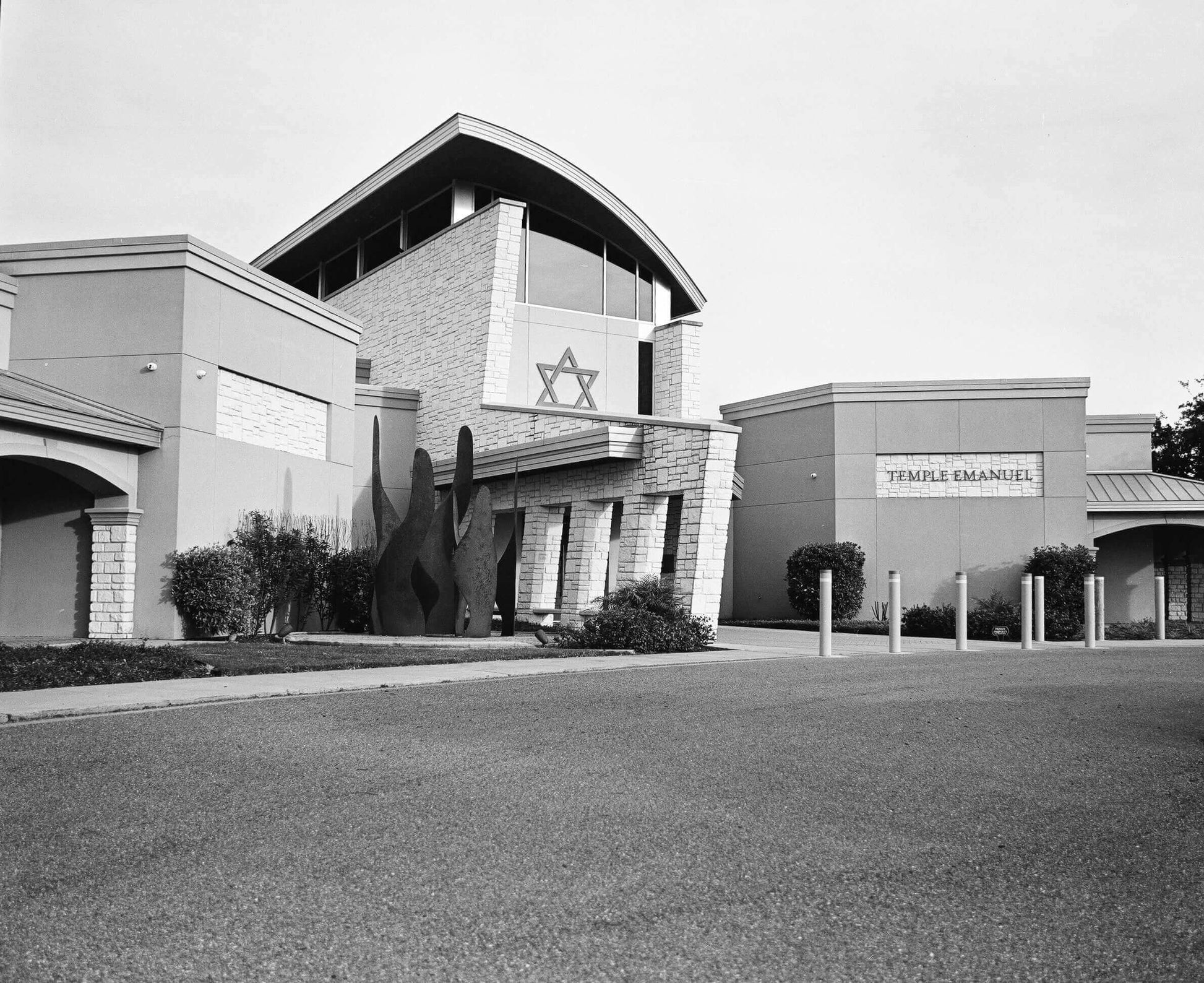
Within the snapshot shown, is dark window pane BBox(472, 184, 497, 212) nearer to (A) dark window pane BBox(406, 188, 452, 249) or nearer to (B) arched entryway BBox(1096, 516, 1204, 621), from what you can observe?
(A) dark window pane BBox(406, 188, 452, 249)

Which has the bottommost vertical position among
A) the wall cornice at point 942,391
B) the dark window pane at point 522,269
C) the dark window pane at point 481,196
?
the wall cornice at point 942,391

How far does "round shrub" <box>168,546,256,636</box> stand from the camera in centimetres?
1714

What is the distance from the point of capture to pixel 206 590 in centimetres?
1714

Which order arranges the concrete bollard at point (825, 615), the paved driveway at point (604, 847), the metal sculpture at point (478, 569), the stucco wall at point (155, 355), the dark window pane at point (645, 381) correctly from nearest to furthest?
the paved driveway at point (604, 847)
the concrete bollard at point (825, 615)
the stucco wall at point (155, 355)
the metal sculpture at point (478, 569)
the dark window pane at point (645, 381)

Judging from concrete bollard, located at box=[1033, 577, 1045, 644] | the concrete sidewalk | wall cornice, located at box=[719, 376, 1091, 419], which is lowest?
the concrete sidewalk

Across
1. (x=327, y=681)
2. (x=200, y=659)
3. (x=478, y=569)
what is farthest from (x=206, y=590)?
(x=327, y=681)

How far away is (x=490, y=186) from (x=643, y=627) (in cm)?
1643

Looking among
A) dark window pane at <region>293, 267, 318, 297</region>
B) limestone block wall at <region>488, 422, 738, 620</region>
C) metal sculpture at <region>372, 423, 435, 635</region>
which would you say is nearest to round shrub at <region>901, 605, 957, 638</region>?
limestone block wall at <region>488, 422, 738, 620</region>

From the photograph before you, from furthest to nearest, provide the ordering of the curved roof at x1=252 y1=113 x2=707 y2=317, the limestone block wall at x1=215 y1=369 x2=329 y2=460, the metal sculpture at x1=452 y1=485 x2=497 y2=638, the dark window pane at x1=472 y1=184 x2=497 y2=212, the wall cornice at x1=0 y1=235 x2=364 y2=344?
the dark window pane at x1=472 y1=184 x2=497 y2=212
the curved roof at x1=252 y1=113 x2=707 y2=317
the metal sculpture at x1=452 y1=485 x2=497 y2=638
the limestone block wall at x1=215 y1=369 x2=329 y2=460
the wall cornice at x1=0 y1=235 x2=364 y2=344

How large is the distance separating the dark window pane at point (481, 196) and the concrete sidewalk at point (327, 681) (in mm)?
15227

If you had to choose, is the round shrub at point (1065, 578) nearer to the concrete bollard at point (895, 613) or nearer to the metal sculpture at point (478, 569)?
the concrete bollard at point (895, 613)

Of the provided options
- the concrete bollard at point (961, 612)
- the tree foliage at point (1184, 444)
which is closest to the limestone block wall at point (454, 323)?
the concrete bollard at point (961, 612)

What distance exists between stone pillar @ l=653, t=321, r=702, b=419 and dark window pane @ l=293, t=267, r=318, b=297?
11.9 m

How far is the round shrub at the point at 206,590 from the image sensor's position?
17.1 meters
